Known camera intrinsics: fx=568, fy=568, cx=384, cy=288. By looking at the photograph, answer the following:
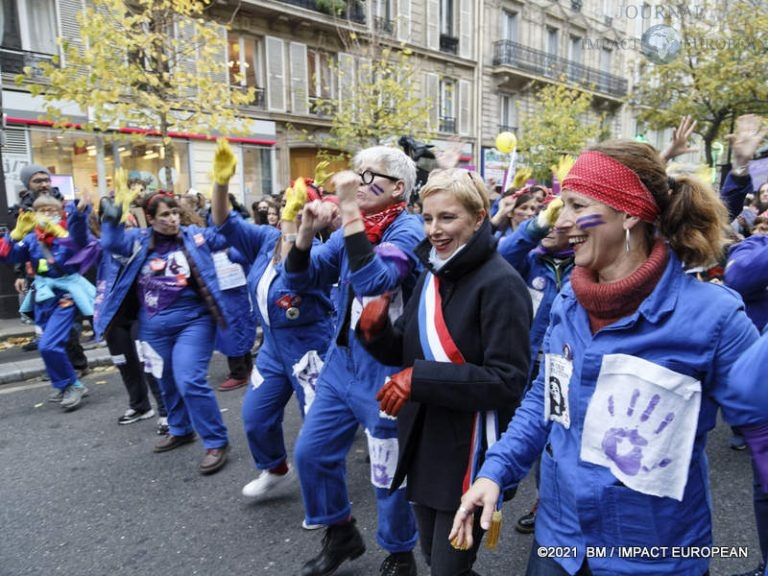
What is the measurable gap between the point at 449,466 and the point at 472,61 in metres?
24.1

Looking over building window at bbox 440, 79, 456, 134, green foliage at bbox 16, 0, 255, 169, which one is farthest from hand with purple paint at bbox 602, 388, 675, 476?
building window at bbox 440, 79, 456, 134

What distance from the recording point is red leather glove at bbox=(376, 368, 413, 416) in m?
1.90

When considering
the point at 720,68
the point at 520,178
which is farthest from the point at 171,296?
the point at 720,68

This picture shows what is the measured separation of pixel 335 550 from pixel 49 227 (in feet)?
13.9

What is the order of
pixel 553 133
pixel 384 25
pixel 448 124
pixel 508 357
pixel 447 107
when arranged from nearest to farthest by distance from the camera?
1. pixel 508 357
2. pixel 384 25
3. pixel 553 133
4. pixel 447 107
5. pixel 448 124

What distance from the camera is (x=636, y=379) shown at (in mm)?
1384

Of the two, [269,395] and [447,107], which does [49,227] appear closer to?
[269,395]

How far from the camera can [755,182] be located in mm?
4004

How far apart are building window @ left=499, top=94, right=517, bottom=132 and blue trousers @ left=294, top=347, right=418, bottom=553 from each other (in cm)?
2422

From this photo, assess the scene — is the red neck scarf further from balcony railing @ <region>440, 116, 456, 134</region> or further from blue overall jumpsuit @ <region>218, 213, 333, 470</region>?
balcony railing @ <region>440, 116, 456, 134</region>

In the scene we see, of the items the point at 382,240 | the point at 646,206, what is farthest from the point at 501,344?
the point at 382,240

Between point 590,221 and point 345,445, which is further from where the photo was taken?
point 345,445

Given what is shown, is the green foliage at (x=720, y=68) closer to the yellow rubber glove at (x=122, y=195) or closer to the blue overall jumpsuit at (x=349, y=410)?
the yellow rubber glove at (x=122, y=195)

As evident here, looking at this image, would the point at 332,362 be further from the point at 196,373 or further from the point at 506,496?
the point at 196,373
